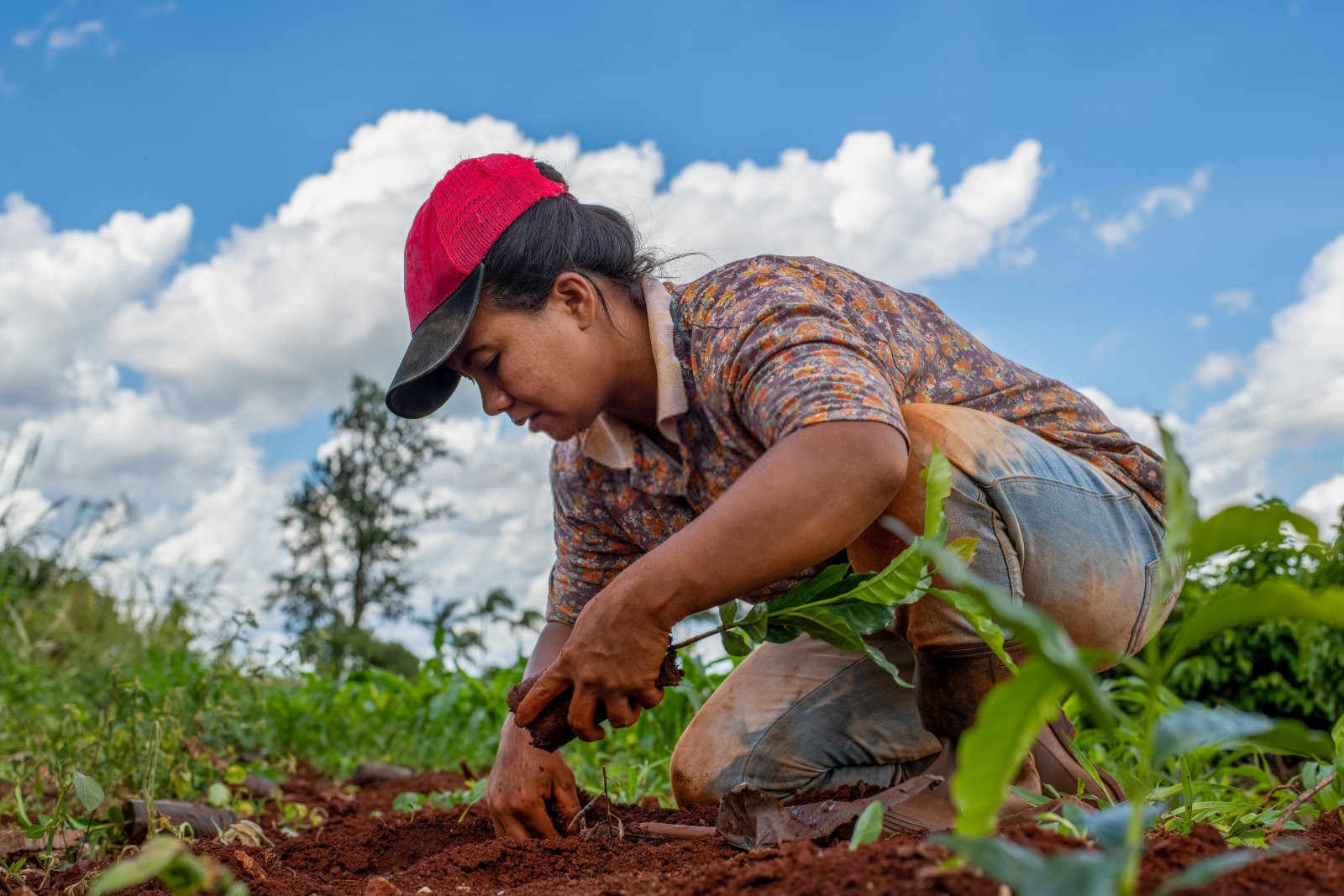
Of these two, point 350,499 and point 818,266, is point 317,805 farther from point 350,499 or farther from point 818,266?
point 350,499

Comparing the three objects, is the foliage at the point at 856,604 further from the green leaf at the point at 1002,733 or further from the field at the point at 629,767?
the green leaf at the point at 1002,733

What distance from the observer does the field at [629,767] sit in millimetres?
784

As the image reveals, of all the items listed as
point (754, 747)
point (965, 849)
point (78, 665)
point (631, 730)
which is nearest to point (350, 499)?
point (78, 665)

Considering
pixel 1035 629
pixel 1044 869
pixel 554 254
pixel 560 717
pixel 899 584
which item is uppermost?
pixel 554 254

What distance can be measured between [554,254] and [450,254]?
0.20 metres

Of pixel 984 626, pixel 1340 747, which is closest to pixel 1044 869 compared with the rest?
pixel 984 626

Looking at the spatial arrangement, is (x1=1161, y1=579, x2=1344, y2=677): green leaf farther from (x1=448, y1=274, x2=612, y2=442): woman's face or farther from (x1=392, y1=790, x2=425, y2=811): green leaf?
(x1=392, y1=790, x2=425, y2=811): green leaf

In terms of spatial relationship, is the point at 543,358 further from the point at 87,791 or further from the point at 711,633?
the point at 87,791

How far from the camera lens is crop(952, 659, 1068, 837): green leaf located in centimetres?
76

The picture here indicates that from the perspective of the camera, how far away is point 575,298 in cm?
223

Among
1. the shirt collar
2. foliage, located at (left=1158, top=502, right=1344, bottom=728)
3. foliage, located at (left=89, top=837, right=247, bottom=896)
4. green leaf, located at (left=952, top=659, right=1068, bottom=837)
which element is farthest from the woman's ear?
foliage, located at (left=1158, top=502, right=1344, bottom=728)

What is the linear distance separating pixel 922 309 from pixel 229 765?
97.5 inches

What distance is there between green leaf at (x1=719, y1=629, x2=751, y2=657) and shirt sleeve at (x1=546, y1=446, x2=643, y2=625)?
0.69m

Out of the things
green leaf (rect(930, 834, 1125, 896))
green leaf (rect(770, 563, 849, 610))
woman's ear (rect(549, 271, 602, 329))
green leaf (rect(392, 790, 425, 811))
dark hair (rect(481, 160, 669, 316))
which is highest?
dark hair (rect(481, 160, 669, 316))
